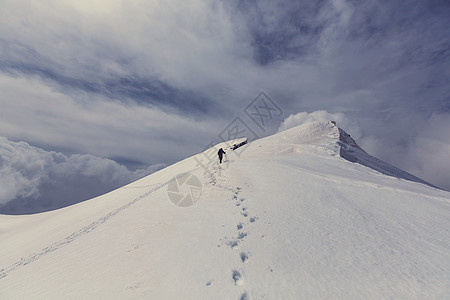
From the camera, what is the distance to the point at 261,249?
7.09m

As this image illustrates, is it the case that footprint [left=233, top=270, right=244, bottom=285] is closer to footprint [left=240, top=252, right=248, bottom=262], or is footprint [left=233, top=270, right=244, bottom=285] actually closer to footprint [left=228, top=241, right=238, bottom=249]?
footprint [left=240, top=252, right=248, bottom=262]

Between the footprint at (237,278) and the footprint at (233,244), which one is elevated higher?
the footprint at (233,244)

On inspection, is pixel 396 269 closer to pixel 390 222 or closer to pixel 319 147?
pixel 390 222

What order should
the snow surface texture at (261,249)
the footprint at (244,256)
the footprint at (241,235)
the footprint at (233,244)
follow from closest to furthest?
1. the snow surface texture at (261,249)
2. the footprint at (244,256)
3. the footprint at (233,244)
4. the footprint at (241,235)

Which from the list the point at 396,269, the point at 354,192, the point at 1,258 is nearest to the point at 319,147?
the point at 354,192

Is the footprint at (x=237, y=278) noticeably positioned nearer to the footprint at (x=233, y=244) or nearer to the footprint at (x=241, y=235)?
the footprint at (x=233, y=244)

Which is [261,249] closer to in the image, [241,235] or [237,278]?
[241,235]

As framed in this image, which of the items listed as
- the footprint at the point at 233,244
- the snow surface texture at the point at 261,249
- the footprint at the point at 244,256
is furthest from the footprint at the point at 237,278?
the footprint at the point at 233,244

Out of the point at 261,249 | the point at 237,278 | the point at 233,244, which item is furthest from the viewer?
the point at 233,244

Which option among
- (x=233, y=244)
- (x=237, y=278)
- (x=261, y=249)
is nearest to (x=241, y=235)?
(x=233, y=244)

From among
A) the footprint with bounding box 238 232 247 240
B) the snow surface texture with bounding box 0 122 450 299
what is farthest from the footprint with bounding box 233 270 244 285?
the footprint with bounding box 238 232 247 240

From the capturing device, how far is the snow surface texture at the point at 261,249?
18.9ft

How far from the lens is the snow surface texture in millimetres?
5766

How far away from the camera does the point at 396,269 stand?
6.21m
